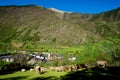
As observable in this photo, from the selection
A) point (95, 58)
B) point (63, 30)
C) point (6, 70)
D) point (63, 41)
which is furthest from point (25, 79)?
point (63, 30)

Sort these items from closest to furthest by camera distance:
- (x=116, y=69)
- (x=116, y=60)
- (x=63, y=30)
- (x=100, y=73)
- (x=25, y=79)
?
1. (x=25, y=79)
2. (x=100, y=73)
3. (x=116, y=69)
4. (x=116, y=60)
5. (x=63, y=30)

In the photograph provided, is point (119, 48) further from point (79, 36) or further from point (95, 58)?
point (79, 36)

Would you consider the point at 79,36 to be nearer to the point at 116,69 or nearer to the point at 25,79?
the point at 116,69

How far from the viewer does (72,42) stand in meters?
178

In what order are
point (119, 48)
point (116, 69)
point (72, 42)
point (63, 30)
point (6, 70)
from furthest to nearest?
point (63, 30) < point (72, 42) < point (119, 48) < point (116, 69) < point (6, 70)

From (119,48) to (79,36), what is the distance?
121m

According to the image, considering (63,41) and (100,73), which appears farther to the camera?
(63,41)

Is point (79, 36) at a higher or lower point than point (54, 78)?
higher

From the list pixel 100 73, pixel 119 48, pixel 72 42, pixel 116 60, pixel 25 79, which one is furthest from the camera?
pixel 72 42

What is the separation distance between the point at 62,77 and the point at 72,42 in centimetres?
14317

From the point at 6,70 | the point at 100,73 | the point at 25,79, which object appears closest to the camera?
the point at 25,79

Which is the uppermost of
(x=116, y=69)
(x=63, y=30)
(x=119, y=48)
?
(x=63, y=30)

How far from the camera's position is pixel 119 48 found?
6381 centimetres

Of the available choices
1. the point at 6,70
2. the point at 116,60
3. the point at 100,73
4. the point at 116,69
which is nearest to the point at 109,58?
the point at 116,60
